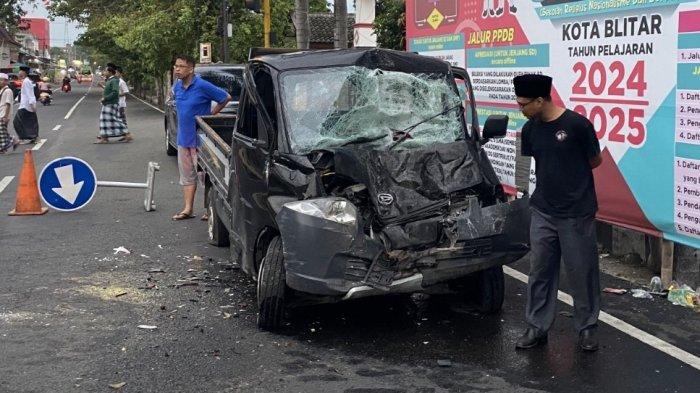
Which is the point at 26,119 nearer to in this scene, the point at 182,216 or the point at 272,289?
the point at 182,216

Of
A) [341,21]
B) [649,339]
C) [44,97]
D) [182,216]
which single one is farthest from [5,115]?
[44,97]

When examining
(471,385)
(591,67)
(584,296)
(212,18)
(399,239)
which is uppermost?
(212,18)

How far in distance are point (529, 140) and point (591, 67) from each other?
259 cm

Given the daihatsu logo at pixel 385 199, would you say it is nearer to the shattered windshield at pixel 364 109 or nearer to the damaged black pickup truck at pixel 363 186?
the damaged black pickup truck at pixel 363 186

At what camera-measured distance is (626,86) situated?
7.20 meters

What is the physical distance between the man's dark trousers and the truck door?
1.80 m

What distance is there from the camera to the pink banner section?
20.6ft

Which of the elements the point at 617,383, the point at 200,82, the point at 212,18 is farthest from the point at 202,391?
the point at 212,18

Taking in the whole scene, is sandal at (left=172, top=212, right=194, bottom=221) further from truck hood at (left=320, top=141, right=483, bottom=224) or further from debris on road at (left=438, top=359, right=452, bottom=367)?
debris on road at (left=438, top=359, right=452, bottom=367)

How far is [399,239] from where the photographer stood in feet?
17.9

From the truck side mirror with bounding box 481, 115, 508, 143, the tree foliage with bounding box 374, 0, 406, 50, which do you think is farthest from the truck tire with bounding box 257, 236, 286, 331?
the tree foliage with bounding box 374, 0, 406, 50

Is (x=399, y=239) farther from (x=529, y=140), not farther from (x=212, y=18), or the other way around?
(x=212, y=18)

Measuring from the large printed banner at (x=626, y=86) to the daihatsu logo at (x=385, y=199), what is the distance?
8.04 feet

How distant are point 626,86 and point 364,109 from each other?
2402 millimetres
